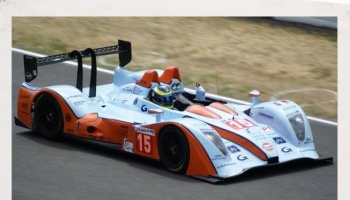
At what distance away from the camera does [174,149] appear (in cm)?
1001

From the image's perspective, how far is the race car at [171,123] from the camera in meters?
9.86

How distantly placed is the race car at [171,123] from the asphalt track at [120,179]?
15cm

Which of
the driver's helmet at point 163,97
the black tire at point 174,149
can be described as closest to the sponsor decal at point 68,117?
the driver's helmet at point 163,97

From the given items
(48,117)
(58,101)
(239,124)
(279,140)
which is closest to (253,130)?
(239,124)

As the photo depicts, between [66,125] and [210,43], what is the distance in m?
5.33

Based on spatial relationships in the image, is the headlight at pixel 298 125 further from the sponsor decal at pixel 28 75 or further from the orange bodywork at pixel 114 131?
the sponsor decal at pixel 28 75

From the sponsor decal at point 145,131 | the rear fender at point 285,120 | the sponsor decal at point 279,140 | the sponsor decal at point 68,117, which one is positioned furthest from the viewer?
the sponsor decal at point 68,117

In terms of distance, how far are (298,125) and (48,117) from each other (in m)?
3.08

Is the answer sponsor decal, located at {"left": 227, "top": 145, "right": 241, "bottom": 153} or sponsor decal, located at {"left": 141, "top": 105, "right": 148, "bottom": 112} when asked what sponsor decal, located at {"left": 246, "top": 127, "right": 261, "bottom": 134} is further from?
sponsor decal, located at {"left": 141, "top": 105, "right": 148, "bottom": 112}

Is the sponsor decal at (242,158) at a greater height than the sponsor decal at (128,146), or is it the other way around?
the sponsor decal at (128,146)

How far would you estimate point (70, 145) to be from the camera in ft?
36.1

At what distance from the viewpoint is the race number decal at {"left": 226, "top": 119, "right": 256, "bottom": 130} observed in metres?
10.3
